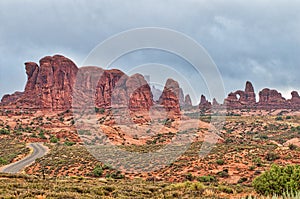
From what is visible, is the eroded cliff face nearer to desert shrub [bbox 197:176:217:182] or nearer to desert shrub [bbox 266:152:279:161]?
desert shrub [bbox 266:152:279:161]

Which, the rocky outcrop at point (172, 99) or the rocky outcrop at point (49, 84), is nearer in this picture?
the rocky outcrop at point (172, 99)

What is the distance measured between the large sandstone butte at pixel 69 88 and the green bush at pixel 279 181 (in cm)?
9999

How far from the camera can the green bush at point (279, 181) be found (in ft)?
46.6

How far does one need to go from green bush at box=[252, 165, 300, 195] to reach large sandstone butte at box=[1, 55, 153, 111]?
100.0 metres

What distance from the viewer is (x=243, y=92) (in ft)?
603

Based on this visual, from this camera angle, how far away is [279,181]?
579 inches

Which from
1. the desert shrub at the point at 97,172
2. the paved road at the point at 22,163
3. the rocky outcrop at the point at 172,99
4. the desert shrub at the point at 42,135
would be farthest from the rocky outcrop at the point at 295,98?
the desert shrub at the point at 97,172

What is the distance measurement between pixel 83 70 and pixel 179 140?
289 ft

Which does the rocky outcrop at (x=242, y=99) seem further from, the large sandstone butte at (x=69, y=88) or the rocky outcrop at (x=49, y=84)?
the rocky outcrop at (x=49, y=84)

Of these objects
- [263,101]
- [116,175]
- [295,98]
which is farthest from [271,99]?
[116,175]

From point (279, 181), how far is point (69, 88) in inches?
4924

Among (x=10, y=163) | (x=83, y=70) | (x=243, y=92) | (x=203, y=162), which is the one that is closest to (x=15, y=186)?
(x=203, y=162)

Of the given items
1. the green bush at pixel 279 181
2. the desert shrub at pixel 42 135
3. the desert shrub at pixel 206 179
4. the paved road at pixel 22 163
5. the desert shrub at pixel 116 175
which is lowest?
the paved road at pixel 22 163

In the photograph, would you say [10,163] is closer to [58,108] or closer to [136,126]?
[136,126]
